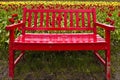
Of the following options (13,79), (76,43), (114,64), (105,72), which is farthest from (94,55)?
(13,79)

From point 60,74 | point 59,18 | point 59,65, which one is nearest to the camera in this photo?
point 60,74

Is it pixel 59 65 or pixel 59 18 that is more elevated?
pixel 59 18

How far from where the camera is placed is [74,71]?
5133 millimetres

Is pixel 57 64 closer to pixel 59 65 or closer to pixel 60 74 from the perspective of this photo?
pixel 59 65

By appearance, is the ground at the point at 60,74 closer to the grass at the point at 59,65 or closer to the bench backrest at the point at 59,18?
the grass at the point at 59,65

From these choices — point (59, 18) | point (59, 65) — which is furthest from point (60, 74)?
point (59, 18)

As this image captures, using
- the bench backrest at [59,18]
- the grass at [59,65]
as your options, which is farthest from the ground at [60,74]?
the bench backrest at [59,18]

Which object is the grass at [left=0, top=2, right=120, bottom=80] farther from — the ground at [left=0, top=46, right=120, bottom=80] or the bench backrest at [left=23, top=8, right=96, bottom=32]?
the bench backrest at [left=23, top=8, right=96, bottom=32]

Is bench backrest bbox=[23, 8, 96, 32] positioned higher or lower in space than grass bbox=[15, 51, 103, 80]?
higher

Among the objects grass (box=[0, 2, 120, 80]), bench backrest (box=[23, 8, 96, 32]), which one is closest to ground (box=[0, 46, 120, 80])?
grass (box=[0, 2, 120, 80])

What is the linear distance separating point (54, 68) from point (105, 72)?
81 cm

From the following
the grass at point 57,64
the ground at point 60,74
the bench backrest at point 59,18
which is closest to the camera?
the ground at point 60,74

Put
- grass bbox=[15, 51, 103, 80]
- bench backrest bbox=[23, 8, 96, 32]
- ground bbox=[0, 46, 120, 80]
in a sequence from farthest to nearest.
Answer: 1. bench backrest bbox=[23, 8, 96, 32]
2. grass bbox=[15, 51, 103, 80]
3. ground bbox=[0, 46, 120, 80]

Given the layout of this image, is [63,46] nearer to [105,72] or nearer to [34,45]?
[34,45]
